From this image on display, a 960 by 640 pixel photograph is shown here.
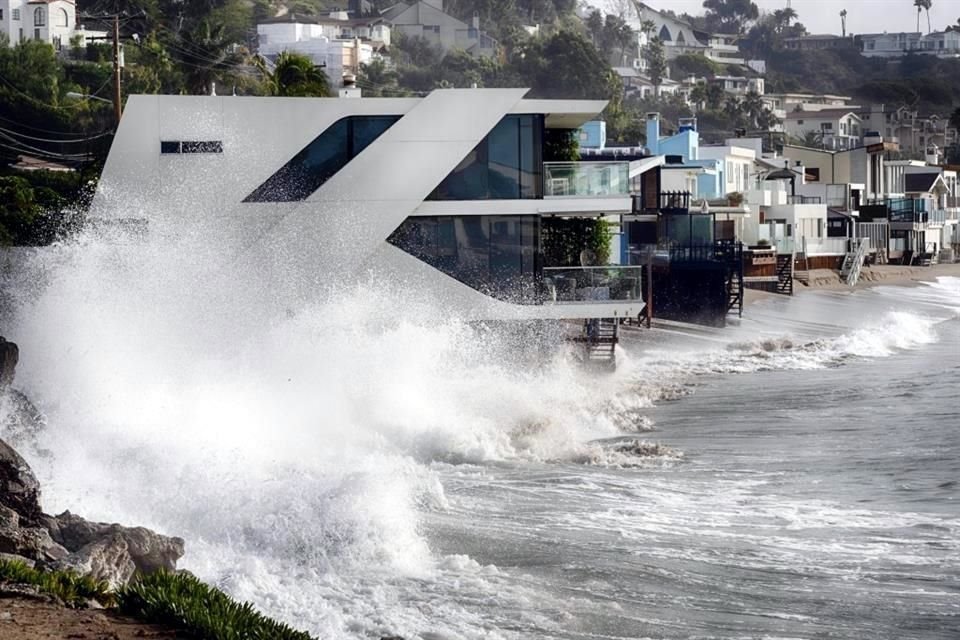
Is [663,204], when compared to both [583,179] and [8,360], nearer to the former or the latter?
[583,179]

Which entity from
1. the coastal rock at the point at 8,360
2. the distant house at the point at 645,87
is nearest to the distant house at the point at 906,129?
the distant house at the point at 645,87

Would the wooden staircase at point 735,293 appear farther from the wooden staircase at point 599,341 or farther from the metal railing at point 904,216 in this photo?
the metal railing at point 904,216

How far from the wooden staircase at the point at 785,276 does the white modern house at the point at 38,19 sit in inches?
2042

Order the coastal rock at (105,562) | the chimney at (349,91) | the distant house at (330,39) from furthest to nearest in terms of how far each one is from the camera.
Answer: the distant house at (330,39), the chimney at (349,91), the coastal rock at (105,562)

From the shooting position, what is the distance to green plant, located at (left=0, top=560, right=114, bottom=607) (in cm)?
1417

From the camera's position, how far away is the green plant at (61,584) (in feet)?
46.5

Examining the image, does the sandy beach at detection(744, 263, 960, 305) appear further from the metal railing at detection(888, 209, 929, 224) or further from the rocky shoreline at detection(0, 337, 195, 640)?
the rocky shoreline at detection(0, 337, 195, 640)

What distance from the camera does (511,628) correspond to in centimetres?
1634

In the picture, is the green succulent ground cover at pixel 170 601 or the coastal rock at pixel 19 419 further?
the coastal rock at pixel 19 419

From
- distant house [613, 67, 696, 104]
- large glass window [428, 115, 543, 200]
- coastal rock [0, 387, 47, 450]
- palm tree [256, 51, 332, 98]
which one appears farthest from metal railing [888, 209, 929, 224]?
distant house [613, 67, 696, 104]

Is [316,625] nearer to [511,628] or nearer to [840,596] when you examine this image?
[511,628]

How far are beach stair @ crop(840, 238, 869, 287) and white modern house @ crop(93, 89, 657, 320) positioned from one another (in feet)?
163

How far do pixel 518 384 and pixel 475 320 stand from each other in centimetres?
156

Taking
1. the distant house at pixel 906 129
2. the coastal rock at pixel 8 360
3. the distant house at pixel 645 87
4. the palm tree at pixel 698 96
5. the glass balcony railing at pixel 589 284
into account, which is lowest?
the coastal rock at pixel 8 360
